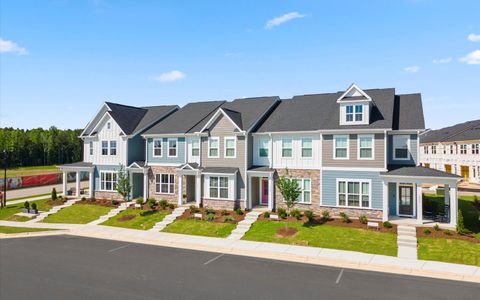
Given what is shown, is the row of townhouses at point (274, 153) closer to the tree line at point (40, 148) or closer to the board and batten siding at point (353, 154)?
the board and batten siding at point (353, 154)

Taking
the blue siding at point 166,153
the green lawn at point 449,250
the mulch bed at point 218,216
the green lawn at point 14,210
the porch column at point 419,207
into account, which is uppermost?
the blue siding at point 166,153

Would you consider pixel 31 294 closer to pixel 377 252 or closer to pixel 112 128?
pixel 377 252

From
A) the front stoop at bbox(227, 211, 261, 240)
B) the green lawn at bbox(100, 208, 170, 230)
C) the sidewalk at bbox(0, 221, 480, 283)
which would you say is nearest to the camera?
the sidewalk at bbox(0, 221, 480, 283)

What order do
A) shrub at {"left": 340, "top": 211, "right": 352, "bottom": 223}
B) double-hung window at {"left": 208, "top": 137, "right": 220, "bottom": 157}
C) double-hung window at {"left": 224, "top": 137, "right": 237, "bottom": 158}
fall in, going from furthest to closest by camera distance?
1. double-hung window at {"left": 208, "top": 137, "right": 220, "bottom": 157}
2. double-hung window at {"left": 224, "top": 137, "right": 237, "bottom": 158}
3. shrub at {"left": 340, "top": 211, "right": 352, "bottom": 223}

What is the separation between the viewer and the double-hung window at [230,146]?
93.7 ft

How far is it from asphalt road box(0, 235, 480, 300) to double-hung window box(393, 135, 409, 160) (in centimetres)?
1192

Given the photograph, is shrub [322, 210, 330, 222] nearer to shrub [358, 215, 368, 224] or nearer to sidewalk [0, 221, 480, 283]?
shrub [358, 215, 368, 224]

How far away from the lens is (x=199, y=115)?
34.1 metres

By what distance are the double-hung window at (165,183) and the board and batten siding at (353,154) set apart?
581 inches

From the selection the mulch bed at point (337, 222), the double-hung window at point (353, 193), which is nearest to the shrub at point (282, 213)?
the mulch bed at point (337, 222)

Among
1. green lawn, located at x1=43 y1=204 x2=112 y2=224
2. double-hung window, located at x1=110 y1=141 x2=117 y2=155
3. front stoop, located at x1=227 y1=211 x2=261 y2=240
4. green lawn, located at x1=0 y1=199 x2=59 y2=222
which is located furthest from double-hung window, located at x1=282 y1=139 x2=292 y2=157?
green lawn, located at x1=0 y1=199 x2=59 y2=222

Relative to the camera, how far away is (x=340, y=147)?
24906 millimetres

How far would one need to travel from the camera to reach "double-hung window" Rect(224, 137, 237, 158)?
28.6 metres

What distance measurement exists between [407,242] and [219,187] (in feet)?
49.7
